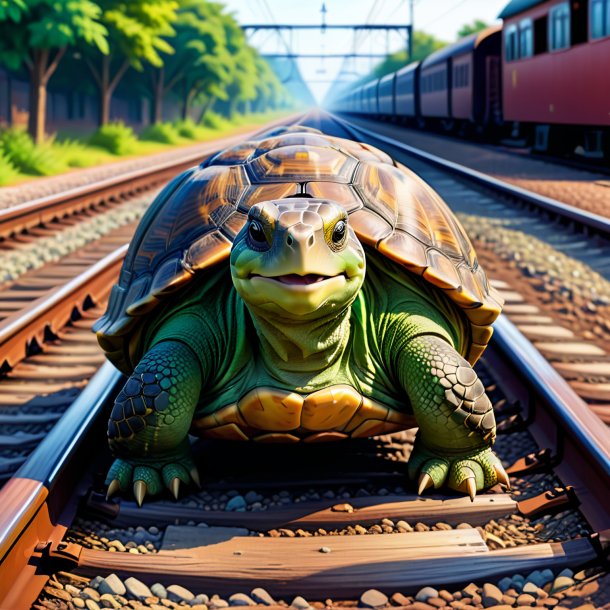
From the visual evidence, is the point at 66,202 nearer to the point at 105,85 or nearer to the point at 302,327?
the point at 302,327

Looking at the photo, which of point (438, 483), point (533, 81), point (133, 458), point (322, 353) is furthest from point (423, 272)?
point (533, 81)

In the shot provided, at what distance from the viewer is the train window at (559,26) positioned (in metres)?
14.4

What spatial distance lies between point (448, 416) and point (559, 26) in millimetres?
13807

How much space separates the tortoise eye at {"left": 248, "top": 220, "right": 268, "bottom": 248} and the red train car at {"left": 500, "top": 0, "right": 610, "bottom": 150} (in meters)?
11.4

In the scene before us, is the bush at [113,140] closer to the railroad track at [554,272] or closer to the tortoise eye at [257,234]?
the railroad track at [554,272]

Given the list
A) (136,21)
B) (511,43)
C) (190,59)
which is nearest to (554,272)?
(511,43)

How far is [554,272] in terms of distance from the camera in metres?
7.06

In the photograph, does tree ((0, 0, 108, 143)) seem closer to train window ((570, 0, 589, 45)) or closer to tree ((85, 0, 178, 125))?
tree ((85, 0, 178, 125))

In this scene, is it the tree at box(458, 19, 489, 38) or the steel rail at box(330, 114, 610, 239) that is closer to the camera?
the steel rail at box(330, 114, 610, 239)

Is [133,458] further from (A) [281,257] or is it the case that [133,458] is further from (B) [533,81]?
(B) [533,81]

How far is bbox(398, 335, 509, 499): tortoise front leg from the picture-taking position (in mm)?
2885

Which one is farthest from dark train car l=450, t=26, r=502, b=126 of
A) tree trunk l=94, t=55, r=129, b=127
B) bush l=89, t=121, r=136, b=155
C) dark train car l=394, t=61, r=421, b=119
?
tree trunk l=94, t=55, r=129, b=127

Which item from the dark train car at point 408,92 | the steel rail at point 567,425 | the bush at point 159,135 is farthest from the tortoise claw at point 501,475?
the bush at point 159,135

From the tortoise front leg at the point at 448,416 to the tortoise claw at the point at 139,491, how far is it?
985 mm
